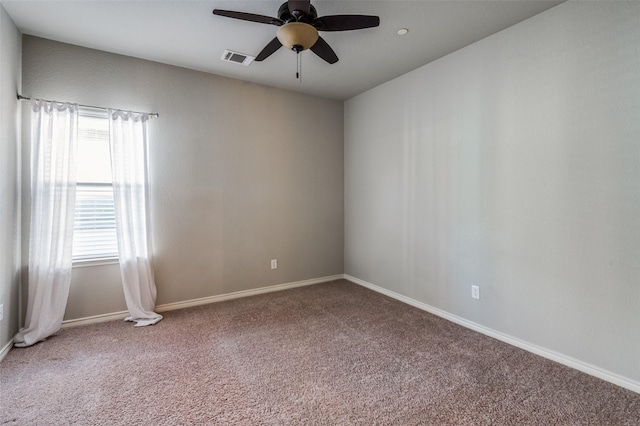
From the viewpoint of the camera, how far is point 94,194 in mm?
3078

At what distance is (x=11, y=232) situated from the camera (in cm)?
258

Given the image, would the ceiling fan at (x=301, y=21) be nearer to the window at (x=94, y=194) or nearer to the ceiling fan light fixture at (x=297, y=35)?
the ceiling fan light fixture at (x=297, y=35)

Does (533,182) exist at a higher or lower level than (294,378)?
higher

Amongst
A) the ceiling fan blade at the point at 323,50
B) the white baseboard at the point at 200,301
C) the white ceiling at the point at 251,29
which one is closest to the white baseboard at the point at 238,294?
the white baseboard at the point at 200,301

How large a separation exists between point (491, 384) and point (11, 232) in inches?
155

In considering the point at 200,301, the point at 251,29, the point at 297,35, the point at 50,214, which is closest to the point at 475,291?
the point at 297,35

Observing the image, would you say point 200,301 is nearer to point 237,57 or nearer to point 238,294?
point 238,294

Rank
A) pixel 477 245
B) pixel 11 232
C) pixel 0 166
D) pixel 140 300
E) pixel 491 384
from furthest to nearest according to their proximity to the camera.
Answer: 1. pixel 140 300
2. pixel 477 245
3. pixel 11 232
4. pixel 0 166
5. pixel 491 384

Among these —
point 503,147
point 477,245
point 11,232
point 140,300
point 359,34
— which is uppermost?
point 359,34

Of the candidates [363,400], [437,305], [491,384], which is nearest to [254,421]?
[363,400]

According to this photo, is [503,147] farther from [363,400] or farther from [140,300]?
[140,300]

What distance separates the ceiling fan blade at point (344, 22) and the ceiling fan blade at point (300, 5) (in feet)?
0.41

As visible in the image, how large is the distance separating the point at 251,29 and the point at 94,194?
7.33 feet

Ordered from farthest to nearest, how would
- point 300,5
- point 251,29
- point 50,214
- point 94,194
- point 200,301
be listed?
point 200,301 < point 94,194 < point 50,214 < point 251,29 < point 300,5
